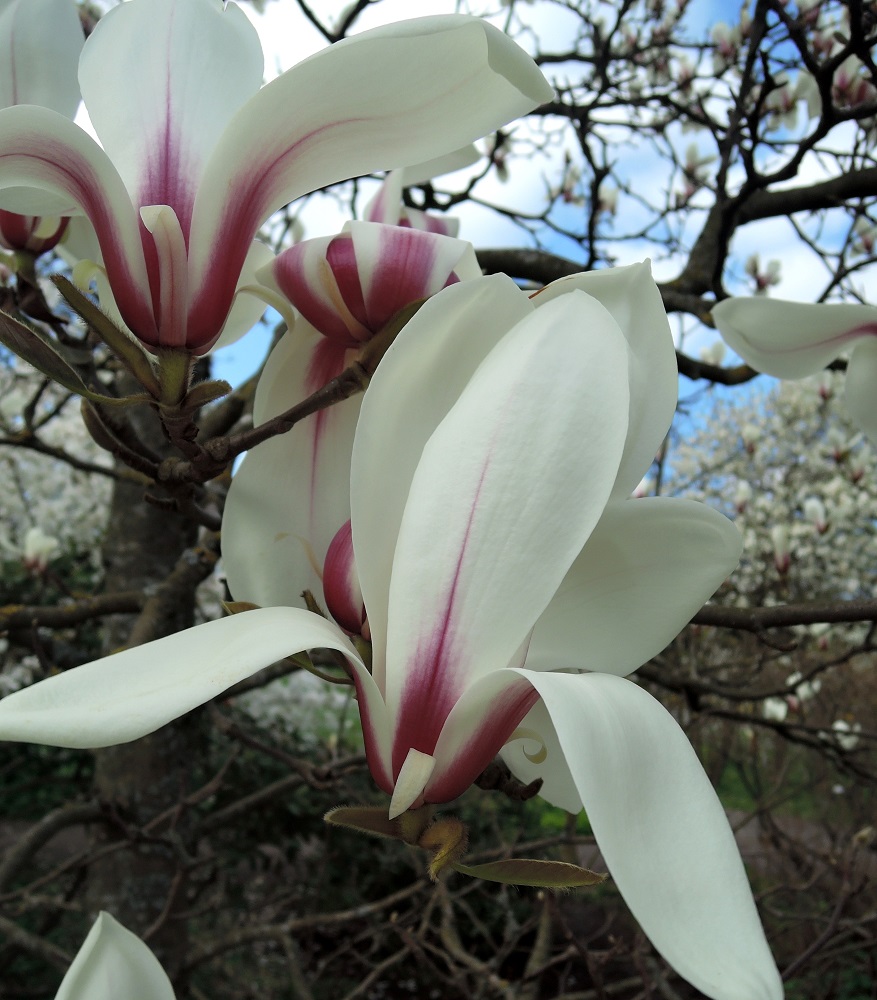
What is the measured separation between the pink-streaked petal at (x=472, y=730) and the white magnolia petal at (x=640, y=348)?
0.09m

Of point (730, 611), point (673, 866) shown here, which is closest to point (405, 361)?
point (673, 866)

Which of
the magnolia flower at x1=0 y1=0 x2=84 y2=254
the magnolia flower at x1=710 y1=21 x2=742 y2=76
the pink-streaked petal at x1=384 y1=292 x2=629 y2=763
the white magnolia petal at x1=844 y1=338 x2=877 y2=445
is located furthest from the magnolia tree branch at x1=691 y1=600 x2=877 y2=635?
the magnolia flower at x1=710 y1=21 x2=742 y2=76

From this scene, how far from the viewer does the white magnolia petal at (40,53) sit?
53 centimetres

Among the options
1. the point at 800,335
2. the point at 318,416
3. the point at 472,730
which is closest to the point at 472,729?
the point at 472,730

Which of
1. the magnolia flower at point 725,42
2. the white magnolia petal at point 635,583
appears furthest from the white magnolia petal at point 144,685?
the magnolia flower at point 725,42

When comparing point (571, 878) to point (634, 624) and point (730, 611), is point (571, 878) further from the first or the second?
point (730, 611)

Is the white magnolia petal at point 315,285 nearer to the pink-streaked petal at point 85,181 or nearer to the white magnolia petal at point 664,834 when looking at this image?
the pink-streaked petal at point 85,181

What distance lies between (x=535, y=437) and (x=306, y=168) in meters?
0.19

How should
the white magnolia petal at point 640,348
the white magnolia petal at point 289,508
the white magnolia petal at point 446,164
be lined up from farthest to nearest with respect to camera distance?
1. the white magnolia petal at point 446,164
2. the white magnolia petal at point 289,508
3. the white magnolia petal at point 640,348

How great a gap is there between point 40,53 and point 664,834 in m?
0.56

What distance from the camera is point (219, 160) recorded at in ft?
1.28

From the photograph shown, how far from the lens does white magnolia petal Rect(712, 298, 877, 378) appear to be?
61cm

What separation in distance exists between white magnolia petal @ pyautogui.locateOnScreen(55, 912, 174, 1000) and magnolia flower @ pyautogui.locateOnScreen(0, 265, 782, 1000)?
9.7 inches

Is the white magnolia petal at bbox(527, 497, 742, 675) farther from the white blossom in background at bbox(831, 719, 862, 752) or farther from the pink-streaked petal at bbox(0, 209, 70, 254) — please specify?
the white blossom in background at bbox(831, 719, 862, 752)
